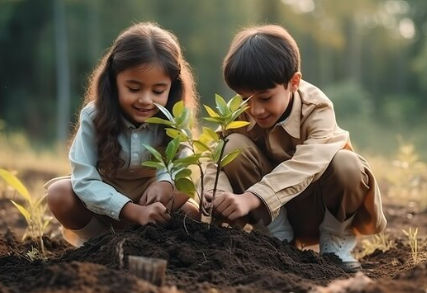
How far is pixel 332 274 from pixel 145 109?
114 cm

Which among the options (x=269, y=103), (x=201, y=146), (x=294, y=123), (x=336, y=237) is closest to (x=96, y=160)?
(x=201, y=146)

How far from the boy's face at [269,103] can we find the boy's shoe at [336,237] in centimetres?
58

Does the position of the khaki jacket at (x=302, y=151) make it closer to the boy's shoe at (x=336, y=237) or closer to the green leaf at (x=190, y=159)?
the boy's shoe at (x=336, y=237)

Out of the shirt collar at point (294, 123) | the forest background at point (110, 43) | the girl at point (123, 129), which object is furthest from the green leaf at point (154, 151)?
the forest background at point (110, 43)

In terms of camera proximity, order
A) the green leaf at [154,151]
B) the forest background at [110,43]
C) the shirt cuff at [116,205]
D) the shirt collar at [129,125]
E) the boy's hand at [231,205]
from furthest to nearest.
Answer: the forest background at [110,43] < the shirt collar at [129,125] < the shirt cuff at [116,205] < the boy's hand at [231,205] < the green leaf at [154,151]

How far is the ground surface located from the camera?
2072 mm

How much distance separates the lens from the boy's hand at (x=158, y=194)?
320 centimetres

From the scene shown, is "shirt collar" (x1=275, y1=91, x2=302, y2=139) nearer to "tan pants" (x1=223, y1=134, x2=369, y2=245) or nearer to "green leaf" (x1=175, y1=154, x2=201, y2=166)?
"tan pants" (x1=223, y1=134, x2=369, y2=245)

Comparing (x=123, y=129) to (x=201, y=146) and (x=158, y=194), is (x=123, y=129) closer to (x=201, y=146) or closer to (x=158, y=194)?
(x=158, y=194)

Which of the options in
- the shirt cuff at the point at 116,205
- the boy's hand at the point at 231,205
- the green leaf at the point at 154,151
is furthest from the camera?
the shirt cuff at the point at 116,205

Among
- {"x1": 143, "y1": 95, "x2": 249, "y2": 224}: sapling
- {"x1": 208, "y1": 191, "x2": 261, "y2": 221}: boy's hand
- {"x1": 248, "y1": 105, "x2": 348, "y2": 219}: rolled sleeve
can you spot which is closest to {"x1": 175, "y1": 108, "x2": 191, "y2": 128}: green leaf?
{"x1": 143, "y1": 95, "x2": 249, "y2": 224}: sapling

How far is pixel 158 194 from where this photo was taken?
3230mm

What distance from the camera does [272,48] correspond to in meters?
3.32

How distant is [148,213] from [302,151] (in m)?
0.79
